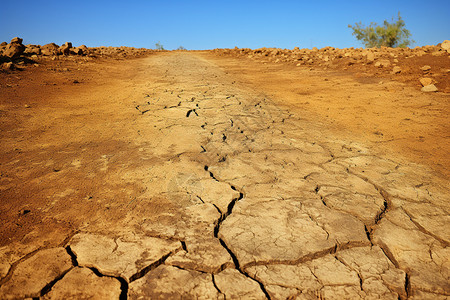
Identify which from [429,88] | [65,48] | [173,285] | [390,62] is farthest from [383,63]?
[65,48]

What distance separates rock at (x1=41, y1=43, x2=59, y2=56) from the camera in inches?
293

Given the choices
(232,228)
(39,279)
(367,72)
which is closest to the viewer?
(39,279)

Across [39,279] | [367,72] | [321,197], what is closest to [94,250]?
[39,279]

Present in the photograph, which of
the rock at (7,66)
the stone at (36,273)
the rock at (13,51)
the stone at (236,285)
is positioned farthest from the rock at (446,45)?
the rock at (13,51)

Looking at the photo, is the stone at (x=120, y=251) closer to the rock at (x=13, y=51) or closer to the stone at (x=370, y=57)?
the rock at (x=13, y=51)

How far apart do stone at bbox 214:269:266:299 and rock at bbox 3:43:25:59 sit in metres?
7.43

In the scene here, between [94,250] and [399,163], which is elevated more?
[399,163]

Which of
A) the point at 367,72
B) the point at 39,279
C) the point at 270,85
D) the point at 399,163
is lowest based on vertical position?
the point at 39,279

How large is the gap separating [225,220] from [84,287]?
2.54 feet

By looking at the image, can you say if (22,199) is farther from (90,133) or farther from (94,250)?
(90,133)

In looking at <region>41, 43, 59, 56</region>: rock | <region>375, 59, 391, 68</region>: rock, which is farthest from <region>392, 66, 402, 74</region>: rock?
<region>41, 43, 59, 56</region>: rock

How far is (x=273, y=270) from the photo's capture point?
49.9 inches

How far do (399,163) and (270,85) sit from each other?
3.63 meters

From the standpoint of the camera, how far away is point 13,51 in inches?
241
